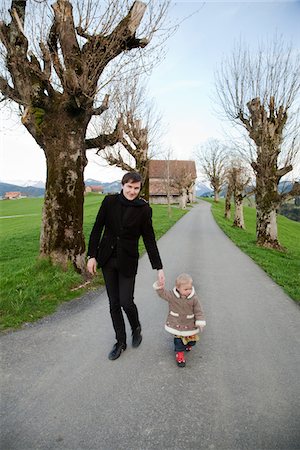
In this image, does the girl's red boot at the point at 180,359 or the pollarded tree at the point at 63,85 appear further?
the pollarded tree at the point at 63,85

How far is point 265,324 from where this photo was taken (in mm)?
4863

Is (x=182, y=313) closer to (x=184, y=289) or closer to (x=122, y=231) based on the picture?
(x=184, y=289)

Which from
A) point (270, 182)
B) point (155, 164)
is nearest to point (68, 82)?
point (270, 182)

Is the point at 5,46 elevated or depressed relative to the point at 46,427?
elevated

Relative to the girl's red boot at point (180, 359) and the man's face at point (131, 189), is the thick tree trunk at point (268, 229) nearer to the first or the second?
the girl's red boot at point (180, 359)

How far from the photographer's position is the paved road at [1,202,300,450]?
2.48m

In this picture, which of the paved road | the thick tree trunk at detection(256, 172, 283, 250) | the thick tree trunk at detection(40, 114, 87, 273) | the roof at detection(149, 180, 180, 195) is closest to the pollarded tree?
the thick tree trunk at detection(40, 114, 87, 273)

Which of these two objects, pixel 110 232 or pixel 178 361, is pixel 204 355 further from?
pixel 110 232

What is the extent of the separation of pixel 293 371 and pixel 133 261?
2190mm

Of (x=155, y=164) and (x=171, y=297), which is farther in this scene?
(x=155, y=164)

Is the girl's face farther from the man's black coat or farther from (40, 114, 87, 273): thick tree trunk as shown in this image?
(40, 114, 87, 273): thick tree trunk

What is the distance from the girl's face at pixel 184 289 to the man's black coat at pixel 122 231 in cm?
41

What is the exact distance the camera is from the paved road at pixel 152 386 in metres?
2.48

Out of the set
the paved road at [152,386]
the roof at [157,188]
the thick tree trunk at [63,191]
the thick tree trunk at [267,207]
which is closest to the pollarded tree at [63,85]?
the thick tree trunk at [63,191]
